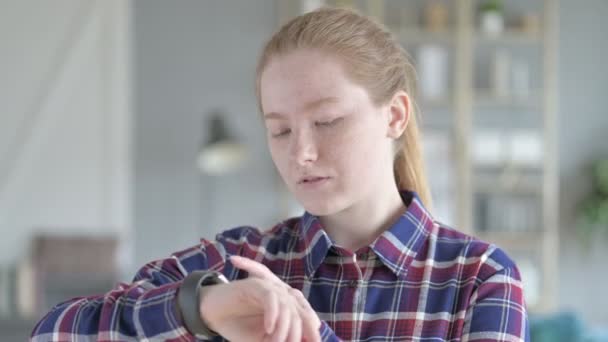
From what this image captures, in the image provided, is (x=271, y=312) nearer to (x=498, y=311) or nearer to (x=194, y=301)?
(x=194, y=301)

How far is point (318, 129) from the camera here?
47.6 inches

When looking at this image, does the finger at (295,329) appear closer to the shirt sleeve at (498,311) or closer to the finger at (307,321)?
Answer: the finger at (307,321)

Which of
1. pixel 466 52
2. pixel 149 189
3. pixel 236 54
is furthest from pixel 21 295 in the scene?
pixel 466 52

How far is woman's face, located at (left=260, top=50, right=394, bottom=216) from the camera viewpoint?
1201 millimetres

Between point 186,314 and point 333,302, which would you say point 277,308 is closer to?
point 186,314

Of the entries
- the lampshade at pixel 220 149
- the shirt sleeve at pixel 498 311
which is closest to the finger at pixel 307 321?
the shirt sleeve at pixel 498 311

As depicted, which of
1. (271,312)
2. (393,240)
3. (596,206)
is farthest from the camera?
(596,206)

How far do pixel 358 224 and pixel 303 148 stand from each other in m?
0.16

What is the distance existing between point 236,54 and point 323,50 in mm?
6254

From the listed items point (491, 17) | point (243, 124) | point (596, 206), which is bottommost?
point (596, 206)

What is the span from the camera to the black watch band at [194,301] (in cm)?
106

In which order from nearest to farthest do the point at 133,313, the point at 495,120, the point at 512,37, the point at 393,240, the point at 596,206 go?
1. the point at 133,313
2. the point at 393,240
3. the point at 596,206
4. the point at 512,37
5. the point at 495,120

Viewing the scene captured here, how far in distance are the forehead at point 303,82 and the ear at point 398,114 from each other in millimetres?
86

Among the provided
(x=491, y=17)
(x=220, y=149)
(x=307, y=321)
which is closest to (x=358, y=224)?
(x=307, y=321)
